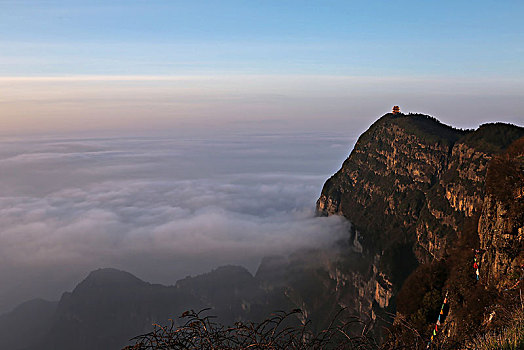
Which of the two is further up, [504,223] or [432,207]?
[504,223]

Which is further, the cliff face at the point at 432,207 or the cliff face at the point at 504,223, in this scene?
the cliff face at the point at 432,207

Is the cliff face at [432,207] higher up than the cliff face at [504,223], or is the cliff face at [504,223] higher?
the cliff face at [504,223]

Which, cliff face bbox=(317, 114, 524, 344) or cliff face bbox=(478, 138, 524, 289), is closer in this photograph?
cliff face bbox=(478, 138, 524, 289)

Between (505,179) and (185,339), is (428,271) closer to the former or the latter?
(505,179)

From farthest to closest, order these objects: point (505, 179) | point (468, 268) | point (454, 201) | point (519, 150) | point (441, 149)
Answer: point (441, 149)
point (454, 201)
point (468, 268)
point (519, 150)
point (505, 179)

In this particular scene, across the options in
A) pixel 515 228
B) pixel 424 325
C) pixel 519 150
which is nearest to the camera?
pixel 515 228

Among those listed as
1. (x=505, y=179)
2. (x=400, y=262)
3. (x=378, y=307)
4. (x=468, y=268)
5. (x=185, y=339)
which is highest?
(x=185, y=339)

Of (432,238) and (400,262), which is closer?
(432,238)

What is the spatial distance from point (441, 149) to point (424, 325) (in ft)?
399

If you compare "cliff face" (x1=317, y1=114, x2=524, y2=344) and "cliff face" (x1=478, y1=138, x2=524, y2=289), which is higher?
"cliff face" (x1=478, y1=138, x2=524, y2=289)

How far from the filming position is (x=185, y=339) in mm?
8164

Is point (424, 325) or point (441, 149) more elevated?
point (441, 149)

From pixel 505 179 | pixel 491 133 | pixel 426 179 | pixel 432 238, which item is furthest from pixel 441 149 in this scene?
pixel 505 179

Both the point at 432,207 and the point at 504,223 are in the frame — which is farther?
the point at 432,207
